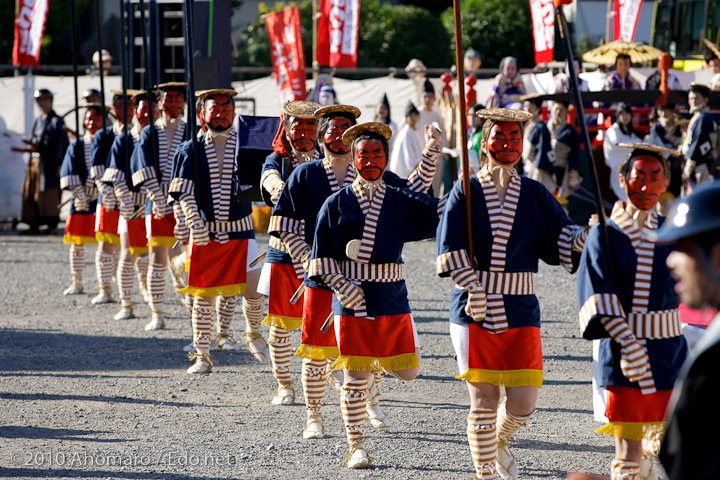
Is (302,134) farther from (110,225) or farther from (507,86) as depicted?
(507,86)

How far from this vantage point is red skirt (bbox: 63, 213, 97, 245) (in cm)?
976

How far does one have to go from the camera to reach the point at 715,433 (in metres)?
1.88

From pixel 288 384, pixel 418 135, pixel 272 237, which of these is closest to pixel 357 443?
pixel 288 384

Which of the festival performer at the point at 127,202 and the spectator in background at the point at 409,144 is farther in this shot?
the spectator in background at the point at 409,144

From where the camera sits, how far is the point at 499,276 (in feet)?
14.0

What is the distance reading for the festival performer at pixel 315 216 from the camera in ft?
17.3

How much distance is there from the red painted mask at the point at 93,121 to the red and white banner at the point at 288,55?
4.27 m

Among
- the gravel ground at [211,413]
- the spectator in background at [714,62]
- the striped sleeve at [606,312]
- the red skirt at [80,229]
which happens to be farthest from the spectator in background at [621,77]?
the striped sleeve at [606,312]

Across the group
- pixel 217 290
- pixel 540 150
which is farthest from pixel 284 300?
pixel 540 150

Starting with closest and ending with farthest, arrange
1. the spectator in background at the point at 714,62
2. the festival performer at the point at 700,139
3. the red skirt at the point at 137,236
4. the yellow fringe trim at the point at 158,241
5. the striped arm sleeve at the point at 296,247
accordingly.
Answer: the striped arm sleeve at the point at 296,247, the yellow fringe trim at the point at 158,241, the red skirt at the point at 137,236, the festival performer at the point at 700,139, the spectator in background at the point at 714,62

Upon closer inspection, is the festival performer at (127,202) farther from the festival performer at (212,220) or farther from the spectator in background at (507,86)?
the spectator in background at (507,86)

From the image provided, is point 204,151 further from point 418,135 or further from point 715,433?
point 418,135

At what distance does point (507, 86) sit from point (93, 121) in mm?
5705

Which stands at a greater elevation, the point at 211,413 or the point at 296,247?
the point at 296,247
